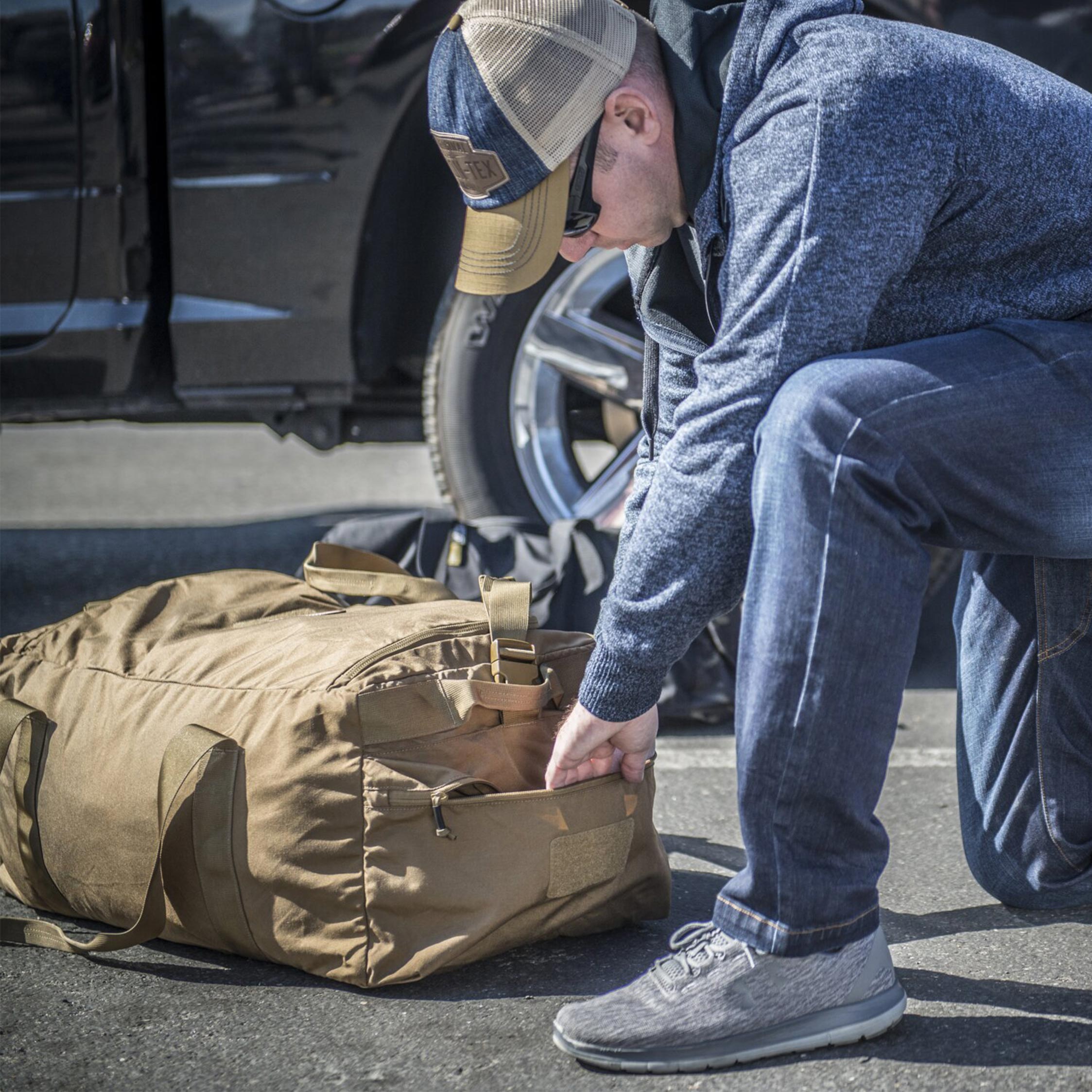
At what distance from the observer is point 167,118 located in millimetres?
2400

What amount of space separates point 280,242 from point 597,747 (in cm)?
146

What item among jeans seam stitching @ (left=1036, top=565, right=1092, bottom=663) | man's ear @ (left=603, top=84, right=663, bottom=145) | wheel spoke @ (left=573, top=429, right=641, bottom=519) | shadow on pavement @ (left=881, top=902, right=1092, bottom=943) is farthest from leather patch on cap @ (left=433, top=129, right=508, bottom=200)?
wheel spoke @ (left=573, top=429, right=641, bottom=519)

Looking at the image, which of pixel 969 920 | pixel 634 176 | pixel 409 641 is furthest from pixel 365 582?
pixel 969 920

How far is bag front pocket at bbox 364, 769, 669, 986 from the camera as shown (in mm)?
1347

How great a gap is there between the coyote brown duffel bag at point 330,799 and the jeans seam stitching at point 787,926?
0.81ft

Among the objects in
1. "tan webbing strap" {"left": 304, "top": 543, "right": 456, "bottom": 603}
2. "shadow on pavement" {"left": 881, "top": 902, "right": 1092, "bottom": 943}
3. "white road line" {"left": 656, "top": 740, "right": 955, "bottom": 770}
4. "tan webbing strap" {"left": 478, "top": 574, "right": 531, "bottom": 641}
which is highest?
"tan webbing strap" {"left": 478, "top": 574, "right": 531, "bottom": 641}

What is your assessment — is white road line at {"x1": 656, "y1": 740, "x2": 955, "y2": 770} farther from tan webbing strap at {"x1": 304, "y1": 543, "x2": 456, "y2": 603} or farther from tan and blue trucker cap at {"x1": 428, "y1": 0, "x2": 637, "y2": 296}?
tan and blue trucker cap at {"x1": 428, "y1": 0, "x2": 637, "y2": 296}

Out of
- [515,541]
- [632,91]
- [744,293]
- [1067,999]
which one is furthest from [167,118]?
[1067,999]

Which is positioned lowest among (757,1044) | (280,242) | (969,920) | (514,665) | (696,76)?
(969,920)

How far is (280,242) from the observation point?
2.45 metres

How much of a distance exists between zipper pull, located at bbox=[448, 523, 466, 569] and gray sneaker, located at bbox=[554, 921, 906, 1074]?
43.3 inches

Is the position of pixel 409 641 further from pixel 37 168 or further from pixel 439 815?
pixel 37 168

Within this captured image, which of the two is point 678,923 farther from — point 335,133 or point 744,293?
point 335,133

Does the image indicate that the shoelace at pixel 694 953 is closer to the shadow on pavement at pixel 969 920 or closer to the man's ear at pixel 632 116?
the shadow on pavement at pixel 969 920
